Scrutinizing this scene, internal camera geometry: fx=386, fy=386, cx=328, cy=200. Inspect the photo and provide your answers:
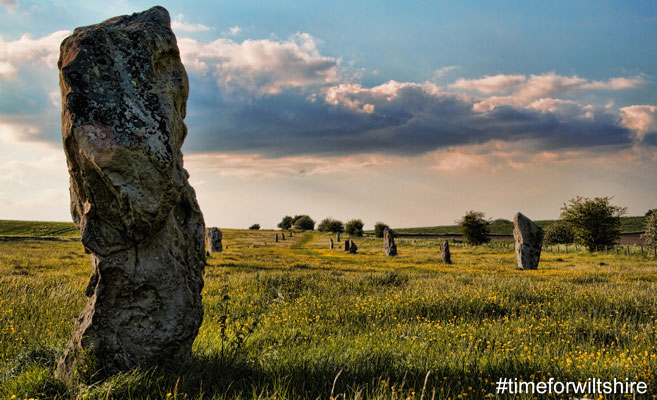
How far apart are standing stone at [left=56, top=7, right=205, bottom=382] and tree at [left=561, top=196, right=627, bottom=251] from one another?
54075 mm

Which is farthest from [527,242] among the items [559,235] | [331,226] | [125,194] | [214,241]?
[331,226]

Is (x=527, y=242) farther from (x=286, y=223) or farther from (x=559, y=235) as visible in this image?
(x=286, y=223)

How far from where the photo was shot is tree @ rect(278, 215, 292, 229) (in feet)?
452

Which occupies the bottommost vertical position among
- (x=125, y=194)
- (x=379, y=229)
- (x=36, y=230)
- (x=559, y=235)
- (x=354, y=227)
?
(x=559, y=235)

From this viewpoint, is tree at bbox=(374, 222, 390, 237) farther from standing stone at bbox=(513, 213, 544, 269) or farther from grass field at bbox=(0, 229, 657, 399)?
grass field at bbox=(0, 229, 657, 399)

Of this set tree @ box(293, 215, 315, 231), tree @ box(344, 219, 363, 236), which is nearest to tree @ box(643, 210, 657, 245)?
tree @ box(344, 219, 363, 236)

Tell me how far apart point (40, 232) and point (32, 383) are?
9537cm

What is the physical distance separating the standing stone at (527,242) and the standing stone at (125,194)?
24101 mm

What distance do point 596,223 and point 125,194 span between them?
55.4 meters

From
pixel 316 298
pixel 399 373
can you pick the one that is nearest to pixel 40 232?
pixel 316 298

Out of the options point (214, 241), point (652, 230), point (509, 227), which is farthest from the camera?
point (509, 227)

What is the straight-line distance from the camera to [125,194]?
461cm

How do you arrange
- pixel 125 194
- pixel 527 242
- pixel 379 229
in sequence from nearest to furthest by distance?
1. pixel 125 194
2. pixel 527 242
3. pixel 379 229

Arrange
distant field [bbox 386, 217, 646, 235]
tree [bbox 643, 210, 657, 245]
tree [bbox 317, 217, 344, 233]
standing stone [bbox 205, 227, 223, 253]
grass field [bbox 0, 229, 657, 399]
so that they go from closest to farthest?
grass field [bbox 0, 229, 657, 399] → standing stone [bbox 205, 227, 223, 253] → tree [bbox 643, 210, 657, 245] → distant field [bbox 386, 217, 646, 235] → tree [bbox 317, 217, 344, 233]
